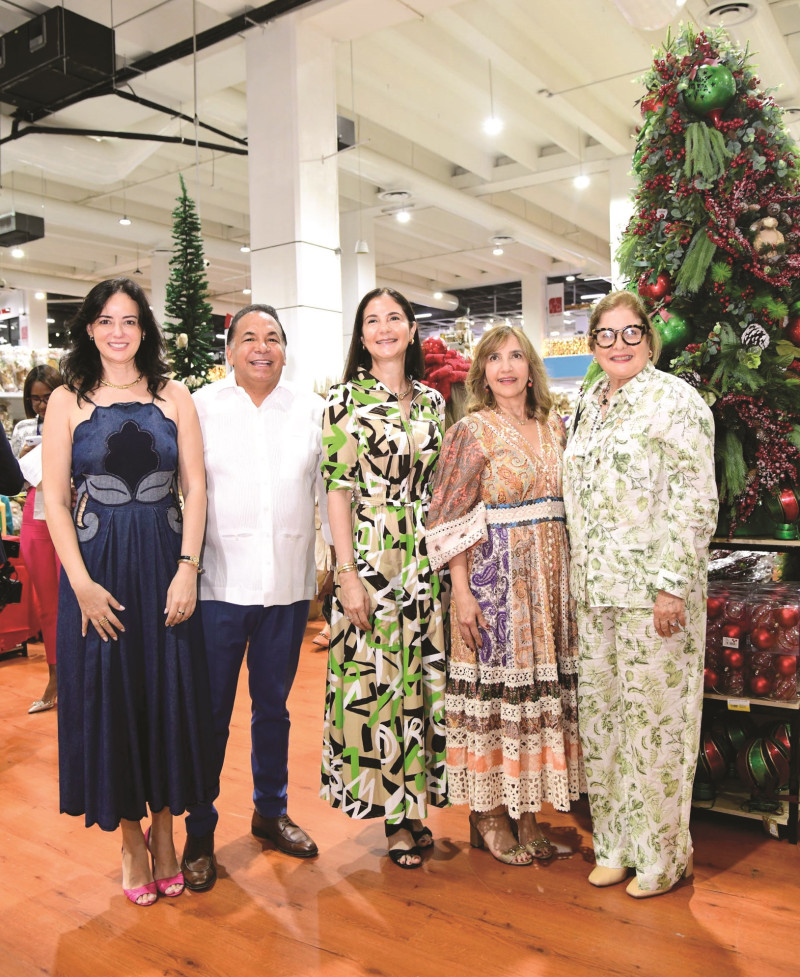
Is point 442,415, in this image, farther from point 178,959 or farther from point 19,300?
point 19,300

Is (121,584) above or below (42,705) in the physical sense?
above

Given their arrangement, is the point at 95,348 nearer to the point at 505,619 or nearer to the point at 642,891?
the point at 505,619

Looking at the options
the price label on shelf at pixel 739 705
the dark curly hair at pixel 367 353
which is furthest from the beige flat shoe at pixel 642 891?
the dark curly hair at pixel 367 353

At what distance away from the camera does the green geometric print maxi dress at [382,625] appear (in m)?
2.45

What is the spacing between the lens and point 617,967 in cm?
202

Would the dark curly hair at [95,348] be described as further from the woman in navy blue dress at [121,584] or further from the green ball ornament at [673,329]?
the green ball ornament at [673,329]

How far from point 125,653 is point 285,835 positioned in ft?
2.92

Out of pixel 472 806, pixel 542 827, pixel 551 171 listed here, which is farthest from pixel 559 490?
pixel 551 171

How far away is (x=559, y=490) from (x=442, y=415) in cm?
45

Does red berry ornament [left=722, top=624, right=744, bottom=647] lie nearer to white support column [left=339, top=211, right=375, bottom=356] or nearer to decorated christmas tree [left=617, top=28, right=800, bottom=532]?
decorated christmas tree [left=617, top=28, right=800, bottom=532]

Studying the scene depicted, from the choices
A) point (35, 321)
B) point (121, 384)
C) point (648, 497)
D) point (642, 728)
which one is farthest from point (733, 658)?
point (35, 321)

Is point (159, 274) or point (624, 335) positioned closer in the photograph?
point (624, 335)

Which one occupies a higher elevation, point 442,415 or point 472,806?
point 442,415

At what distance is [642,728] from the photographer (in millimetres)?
2334
